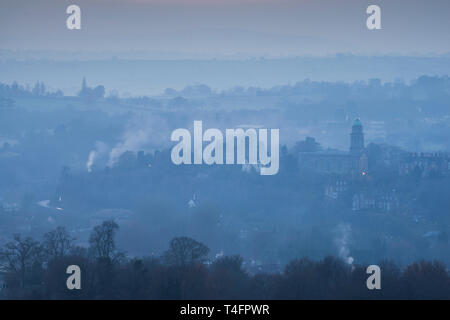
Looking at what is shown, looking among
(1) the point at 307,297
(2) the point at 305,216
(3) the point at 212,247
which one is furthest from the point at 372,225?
(1) the point at 307,297

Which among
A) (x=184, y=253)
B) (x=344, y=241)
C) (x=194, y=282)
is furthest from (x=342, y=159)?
(x=194, y=282)

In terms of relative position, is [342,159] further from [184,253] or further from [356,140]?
[184,253]

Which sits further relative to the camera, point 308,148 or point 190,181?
point 308,148

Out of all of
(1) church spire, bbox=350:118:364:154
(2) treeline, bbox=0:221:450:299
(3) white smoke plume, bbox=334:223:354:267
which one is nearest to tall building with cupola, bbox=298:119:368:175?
(1) church spire, bbox=350:118:364:154

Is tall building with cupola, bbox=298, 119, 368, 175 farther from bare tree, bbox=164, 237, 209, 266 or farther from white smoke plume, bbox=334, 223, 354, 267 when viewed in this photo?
bare tree, bbox=164, 237, 209, 266
